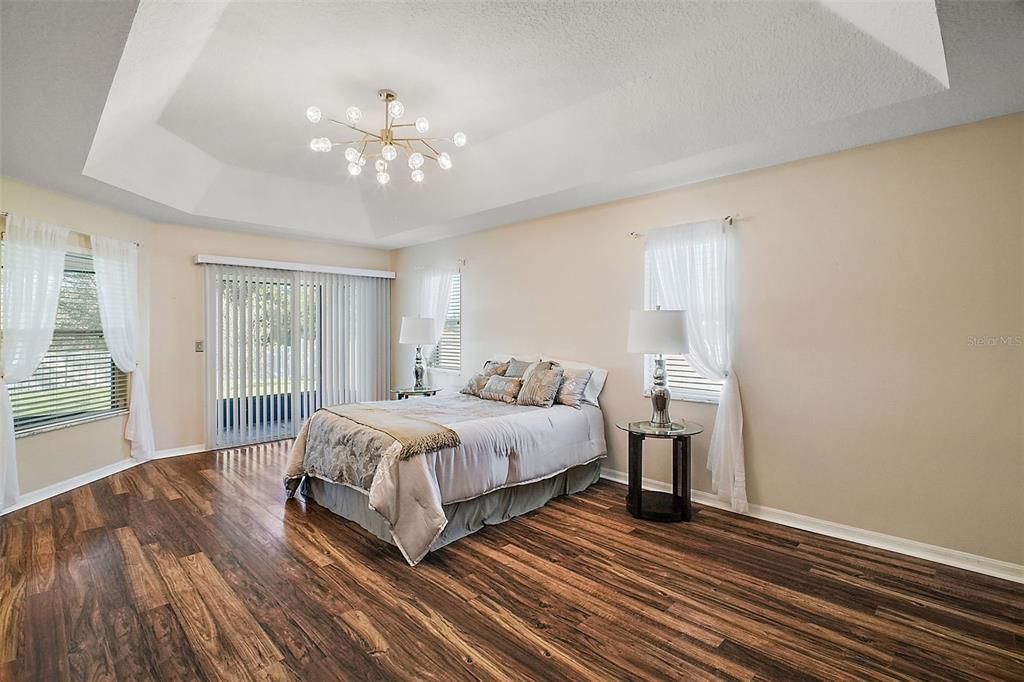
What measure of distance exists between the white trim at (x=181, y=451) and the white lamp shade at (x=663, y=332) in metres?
4.82

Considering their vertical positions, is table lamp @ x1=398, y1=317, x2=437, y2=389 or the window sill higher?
table lamp @ x1=398, y1=317, x2=437, y2=389

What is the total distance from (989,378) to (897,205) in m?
1.12

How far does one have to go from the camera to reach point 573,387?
4.30m

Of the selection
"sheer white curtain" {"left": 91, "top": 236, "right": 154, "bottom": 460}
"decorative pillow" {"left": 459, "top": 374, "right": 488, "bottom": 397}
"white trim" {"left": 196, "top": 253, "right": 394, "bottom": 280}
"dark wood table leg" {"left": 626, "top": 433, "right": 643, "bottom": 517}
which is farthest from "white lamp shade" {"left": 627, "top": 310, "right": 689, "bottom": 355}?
"sheer white curtain" {"left": 91, "top": 236, "right": 154, "bottom": 460}

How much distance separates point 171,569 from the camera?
274 centimetres

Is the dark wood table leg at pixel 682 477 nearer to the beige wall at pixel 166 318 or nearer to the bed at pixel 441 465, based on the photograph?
the bed at pixel 441 465

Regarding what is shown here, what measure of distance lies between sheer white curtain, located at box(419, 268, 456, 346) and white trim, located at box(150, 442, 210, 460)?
285 cm

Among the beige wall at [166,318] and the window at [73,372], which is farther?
the beige wall at [166,318]

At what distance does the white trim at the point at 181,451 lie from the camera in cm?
511

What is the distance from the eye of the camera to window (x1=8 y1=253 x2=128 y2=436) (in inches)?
154

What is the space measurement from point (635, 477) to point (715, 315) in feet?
4.48

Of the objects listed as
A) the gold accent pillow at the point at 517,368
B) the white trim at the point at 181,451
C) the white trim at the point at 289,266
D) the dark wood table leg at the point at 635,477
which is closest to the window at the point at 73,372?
the white trim at the point at 181,451

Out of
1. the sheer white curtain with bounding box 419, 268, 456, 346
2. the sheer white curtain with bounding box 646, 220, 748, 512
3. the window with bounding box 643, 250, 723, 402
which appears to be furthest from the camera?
the sheer white curtain with bounding box 419, 268, 456, 346

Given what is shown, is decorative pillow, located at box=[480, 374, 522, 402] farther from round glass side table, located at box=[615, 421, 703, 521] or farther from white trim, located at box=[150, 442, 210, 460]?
white trim, located at box=[150, 442, 210, 460]
